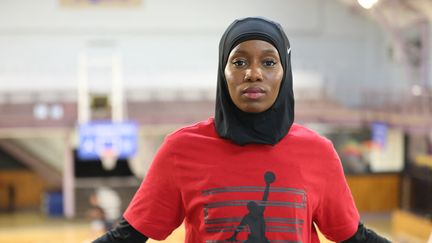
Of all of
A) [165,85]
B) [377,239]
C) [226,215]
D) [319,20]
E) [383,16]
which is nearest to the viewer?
[226,215]

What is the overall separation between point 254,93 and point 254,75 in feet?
0.13

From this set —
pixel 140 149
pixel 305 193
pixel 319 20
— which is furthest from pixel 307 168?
pixel 319 20

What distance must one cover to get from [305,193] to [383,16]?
50.0ft

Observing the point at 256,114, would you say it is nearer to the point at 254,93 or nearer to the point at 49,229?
the point at 254,93

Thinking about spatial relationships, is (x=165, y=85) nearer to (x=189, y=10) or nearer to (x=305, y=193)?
(x=189, y=10)

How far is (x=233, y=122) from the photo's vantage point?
1454 mm

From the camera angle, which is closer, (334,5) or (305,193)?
(305,193)

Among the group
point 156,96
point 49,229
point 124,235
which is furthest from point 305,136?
point 156,96

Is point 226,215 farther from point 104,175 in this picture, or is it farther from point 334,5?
point 334,5

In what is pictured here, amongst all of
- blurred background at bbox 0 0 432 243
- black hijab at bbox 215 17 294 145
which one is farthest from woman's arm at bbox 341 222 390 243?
blurred background at bbox 0 0 432 243

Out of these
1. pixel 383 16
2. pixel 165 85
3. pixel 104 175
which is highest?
pixel 383 16

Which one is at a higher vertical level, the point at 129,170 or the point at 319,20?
the point at 319,20

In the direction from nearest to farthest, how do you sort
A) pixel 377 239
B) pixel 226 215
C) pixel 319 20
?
pixel 226 215 < pixel 377 239 < pixel 319 20

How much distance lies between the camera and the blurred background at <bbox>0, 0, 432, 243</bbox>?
45.6 ft
